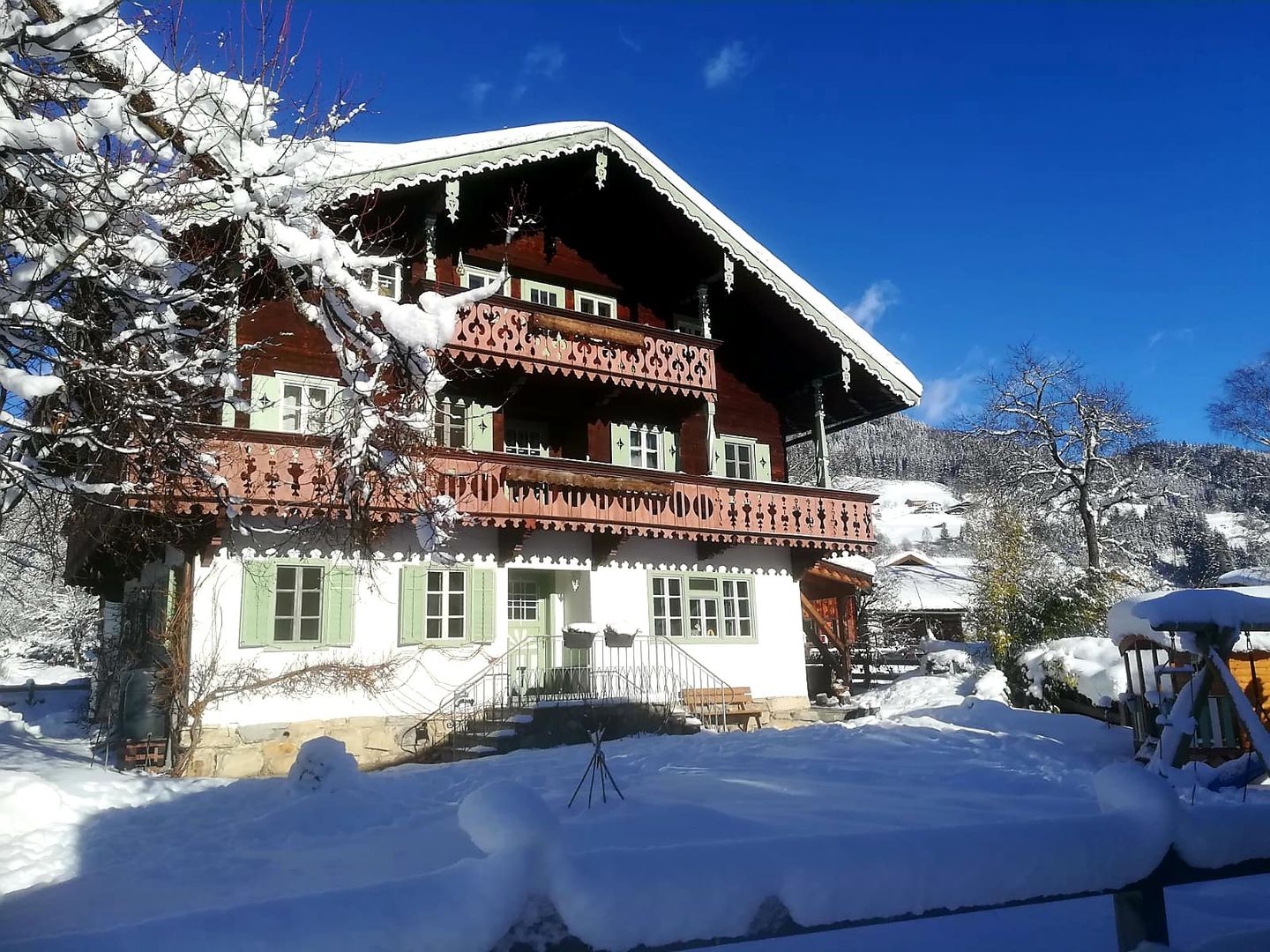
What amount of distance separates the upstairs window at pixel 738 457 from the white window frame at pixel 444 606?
740 centimetres

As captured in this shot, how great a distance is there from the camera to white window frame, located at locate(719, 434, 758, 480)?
21.5 meters

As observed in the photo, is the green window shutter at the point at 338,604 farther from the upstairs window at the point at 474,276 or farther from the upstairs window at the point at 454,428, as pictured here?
the upstairs window at the point at 474,276

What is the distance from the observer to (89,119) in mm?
5926

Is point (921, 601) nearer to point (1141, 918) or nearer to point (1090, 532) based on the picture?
point (1090, 532)

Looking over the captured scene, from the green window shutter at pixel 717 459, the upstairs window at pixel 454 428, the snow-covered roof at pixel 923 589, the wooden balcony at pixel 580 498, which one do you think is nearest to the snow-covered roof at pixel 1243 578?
the wooden balcony at pixel 580 498

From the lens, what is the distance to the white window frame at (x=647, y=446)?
20.2 meters

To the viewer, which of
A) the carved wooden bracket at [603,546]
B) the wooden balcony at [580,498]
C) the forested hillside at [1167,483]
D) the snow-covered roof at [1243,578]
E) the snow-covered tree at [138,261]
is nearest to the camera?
the snow-covered tree at [138,261]

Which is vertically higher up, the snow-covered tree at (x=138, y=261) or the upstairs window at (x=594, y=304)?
the upstairs window at (x=594, y=304)

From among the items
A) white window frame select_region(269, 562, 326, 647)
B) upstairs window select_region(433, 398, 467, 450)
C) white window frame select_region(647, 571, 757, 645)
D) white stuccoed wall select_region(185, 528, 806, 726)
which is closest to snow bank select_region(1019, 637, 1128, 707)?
white stuccoed wall select_region(185, 528, 806, 726)

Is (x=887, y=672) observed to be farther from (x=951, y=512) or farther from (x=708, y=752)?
(x=951, y=512)

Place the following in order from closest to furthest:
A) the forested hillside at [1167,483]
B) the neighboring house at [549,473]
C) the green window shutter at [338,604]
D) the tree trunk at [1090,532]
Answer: the neighboring house at [549,473]
the green window shutter at [338,604]
the tree trunk at [1090,532]
the forested hillside at [1167,483]

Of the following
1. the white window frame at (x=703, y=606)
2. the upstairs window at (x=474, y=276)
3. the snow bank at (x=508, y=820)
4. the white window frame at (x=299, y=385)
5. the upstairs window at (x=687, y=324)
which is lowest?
the snow bank at (x=508, y=820)

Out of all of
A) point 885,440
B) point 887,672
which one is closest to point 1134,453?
point 887,672

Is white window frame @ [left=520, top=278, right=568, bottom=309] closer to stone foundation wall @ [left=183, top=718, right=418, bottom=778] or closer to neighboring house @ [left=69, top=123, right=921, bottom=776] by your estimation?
neighboring house @ [left=69, top=123, right=921, bottom=776]
